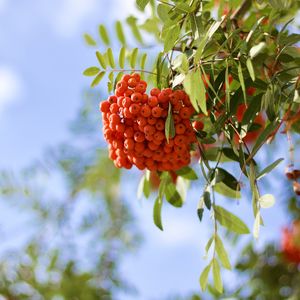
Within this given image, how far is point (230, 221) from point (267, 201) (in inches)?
8.8

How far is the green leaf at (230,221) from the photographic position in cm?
118

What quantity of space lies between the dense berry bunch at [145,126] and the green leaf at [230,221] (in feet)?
0.49

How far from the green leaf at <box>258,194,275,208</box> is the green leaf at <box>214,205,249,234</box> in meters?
0.20

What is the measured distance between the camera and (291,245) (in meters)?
2.14

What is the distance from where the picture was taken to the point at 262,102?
1.01 meters

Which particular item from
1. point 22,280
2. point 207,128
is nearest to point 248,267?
point 22,280

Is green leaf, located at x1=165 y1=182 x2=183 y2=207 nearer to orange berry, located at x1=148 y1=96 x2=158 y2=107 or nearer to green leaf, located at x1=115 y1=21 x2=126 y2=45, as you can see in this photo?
orange berry, located at x1=148 y1=96 x2=158 y2=107

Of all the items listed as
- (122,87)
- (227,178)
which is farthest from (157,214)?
(122,87)

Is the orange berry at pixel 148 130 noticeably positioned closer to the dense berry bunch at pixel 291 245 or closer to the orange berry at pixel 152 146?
the orange berry at pixel 152 146

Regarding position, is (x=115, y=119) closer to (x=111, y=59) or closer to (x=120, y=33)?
(x=111, y=59)

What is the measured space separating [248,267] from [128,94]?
130 cm

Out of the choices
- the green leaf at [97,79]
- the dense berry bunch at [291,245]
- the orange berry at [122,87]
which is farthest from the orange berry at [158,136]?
the dense berry bunch at [291,245]

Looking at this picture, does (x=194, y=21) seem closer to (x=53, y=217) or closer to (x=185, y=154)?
(x=185, y=154)

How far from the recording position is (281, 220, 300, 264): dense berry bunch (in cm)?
213
